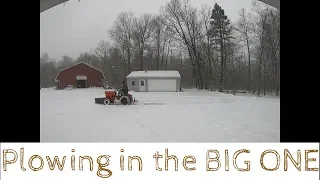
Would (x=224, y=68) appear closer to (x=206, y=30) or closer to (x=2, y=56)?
(x=206, y=30)

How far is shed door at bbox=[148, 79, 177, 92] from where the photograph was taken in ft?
42.9

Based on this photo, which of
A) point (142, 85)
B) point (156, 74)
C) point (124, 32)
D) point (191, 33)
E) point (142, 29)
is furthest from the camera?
point (191, 33)

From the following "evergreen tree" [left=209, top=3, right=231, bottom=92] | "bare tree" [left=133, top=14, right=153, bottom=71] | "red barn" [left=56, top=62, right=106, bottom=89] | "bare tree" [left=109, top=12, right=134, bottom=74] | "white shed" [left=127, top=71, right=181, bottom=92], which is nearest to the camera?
"bare tree" [left=109, top=12, right=134, bottom=74]

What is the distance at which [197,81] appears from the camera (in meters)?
14.4

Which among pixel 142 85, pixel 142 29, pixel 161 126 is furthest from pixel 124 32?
pixel 161 126

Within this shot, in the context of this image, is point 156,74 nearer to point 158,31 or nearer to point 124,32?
point 158,31

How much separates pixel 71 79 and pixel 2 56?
14.7 meters

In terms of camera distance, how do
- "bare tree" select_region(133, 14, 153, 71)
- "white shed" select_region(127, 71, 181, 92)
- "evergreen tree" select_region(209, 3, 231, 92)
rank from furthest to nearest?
"evergreen tree" select_region(209, 3, 231, 92) → "white shed" select_region(127, 71, 181, 92) → "bare tree" select_region(133, 14, 153, 71)

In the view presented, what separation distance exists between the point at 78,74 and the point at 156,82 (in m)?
5.23

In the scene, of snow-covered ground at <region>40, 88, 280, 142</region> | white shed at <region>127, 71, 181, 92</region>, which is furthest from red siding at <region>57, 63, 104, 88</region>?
snow-covered ground at <region>40, 88, 280, 142</region>

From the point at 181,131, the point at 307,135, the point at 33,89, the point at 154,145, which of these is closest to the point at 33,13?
the point at 33,89

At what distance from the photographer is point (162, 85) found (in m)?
13.3

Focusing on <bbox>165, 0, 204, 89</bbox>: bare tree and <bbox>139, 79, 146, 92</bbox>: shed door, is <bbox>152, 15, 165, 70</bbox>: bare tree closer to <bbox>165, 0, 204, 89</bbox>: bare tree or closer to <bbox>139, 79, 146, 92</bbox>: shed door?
<bbox>165, 0, 204, 89</bbox>: bare tree

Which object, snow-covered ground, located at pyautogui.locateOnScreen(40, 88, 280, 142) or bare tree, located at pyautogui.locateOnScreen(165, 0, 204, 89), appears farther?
bare tree, located at pyautogui.locateOnScreen(165, 0, 204, 89)
